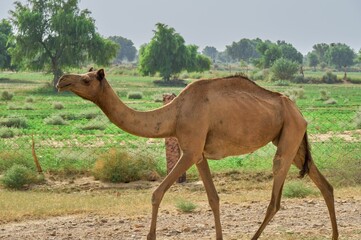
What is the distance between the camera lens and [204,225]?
33.3 feet

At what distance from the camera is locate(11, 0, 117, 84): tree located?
79.9 metres

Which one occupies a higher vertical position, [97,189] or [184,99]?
[184,99]

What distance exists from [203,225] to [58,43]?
7159 cm

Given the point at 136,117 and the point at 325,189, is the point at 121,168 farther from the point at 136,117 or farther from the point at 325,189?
the point at 136,117

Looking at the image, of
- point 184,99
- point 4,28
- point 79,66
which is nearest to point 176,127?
point 184,99

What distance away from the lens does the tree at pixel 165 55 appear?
97.0 meters

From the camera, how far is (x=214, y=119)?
8516 millimetres

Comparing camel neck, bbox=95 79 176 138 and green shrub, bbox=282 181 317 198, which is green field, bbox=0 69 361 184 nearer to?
green shrub, bbox=282 181 317 198

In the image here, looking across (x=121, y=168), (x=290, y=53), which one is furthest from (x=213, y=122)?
(x=290, y=53)

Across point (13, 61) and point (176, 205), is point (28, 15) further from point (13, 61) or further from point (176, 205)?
point (176, 205)

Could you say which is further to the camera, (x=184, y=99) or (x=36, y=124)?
(x=36, y=124)

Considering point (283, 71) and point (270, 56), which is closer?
point (283, 71)

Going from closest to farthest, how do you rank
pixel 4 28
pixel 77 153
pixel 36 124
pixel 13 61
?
pixel 77 153 → pixel 36 124 → pixel 13 61 → pixel 4 28

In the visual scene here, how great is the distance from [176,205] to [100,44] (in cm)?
7147
